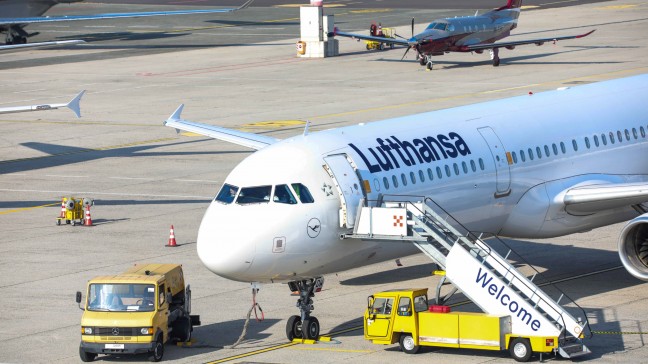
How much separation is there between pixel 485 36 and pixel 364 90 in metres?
13.4

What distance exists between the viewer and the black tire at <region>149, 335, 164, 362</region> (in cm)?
2739

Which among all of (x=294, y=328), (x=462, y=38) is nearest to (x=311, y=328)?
(x=294, y=328)

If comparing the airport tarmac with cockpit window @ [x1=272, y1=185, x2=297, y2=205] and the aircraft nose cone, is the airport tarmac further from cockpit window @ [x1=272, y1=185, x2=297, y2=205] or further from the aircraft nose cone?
Answer: cockpit window @ [x1=272, y1=185, x2=297, y2=205]

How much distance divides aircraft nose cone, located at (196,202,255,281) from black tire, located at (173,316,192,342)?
2116 millimetres

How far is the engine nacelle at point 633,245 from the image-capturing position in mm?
31359

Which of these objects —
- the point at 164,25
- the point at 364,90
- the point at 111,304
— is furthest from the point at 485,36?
the point at 111,304

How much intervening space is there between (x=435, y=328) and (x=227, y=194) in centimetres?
559

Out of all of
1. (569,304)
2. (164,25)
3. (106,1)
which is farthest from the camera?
(106,1)

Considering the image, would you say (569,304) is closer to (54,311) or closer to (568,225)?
(568,225)

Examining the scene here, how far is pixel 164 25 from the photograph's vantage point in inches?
4675

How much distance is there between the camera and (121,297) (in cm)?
2833

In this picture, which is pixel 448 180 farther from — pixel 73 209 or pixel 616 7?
pixel 616 7

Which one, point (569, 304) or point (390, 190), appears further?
point (569, 304)

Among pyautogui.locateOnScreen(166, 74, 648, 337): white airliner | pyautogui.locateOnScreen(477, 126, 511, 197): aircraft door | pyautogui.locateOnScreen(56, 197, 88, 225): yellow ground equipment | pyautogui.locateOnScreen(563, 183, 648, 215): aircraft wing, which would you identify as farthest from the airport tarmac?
pyautogui.locateOnScreen(477, 126, 511, 197): aircraft door
